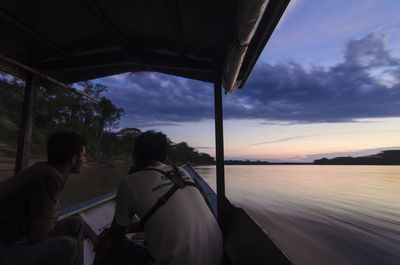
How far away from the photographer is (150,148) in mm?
1257

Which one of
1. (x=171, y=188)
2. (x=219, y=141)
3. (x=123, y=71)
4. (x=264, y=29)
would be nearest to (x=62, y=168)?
(x=171, y=188)

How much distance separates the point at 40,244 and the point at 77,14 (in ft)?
6.41

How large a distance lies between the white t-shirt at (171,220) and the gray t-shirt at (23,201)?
402 millimetres

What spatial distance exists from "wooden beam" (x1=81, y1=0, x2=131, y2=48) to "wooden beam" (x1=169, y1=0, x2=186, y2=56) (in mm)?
627

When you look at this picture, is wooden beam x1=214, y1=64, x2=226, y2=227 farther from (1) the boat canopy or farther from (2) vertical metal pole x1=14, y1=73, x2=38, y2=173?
(2) vertical metal pole x1=14, y1=73, x2=38, y2=173

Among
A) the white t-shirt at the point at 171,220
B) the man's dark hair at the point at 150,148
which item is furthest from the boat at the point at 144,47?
the man's dark hair at the point at 150,148

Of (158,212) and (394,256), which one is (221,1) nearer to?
(158,212)

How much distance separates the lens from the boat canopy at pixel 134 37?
1717 mm

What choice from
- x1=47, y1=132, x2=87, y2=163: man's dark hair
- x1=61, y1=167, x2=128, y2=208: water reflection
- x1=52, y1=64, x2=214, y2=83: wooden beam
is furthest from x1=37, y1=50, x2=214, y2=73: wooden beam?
x1=61, y1=167, x2=128, y2=208: water reflection

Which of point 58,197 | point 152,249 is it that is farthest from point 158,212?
point 58,197

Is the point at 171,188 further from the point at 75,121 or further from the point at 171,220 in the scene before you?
the point at 75,121

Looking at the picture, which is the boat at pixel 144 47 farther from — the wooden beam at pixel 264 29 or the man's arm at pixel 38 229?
the man's arm at pixel 38 229

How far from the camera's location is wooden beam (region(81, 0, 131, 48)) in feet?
5.68

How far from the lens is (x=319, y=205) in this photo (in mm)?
9867
